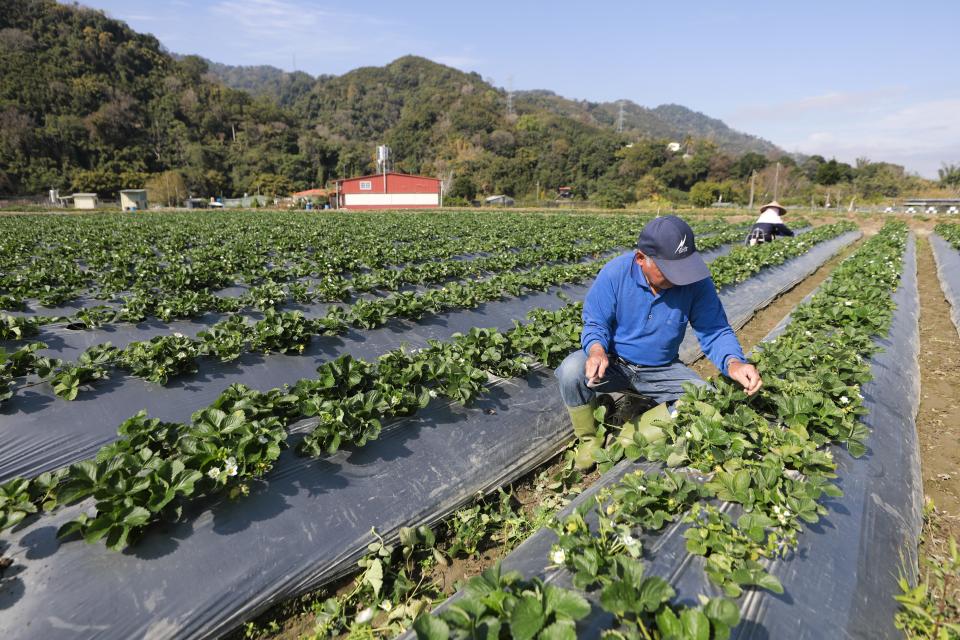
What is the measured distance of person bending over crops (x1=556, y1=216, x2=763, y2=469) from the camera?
125 inches

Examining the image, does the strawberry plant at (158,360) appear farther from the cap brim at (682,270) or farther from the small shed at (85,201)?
the small shed at (85,201)

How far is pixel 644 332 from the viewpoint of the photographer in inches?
138

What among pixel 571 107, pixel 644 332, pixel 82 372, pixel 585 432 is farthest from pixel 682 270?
pixel 571 107

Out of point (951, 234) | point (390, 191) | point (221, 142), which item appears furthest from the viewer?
point (221, 142)

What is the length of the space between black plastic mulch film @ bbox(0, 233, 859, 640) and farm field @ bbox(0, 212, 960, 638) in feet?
0.04

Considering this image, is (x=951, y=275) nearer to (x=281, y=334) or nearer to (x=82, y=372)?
(x=281, y=334)

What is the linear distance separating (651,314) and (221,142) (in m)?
95.7

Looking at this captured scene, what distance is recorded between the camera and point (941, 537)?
296 cm

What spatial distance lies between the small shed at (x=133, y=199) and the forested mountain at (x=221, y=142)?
505cm

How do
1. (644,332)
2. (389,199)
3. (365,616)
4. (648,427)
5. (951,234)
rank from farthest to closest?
(389,199), (951,234), (644,332), (648,427), (365,616)

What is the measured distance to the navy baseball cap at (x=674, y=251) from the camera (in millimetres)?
3029

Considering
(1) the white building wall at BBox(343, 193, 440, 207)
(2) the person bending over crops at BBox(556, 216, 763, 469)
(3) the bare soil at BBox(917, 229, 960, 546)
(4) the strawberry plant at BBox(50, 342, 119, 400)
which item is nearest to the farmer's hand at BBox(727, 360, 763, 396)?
(2) the person bending over crops at BBox(556, 216, 763, 469)

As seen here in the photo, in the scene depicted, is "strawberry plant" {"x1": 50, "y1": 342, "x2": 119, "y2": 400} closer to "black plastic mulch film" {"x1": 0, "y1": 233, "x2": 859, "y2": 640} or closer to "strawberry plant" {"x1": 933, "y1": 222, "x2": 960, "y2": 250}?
"black plastic mulch film" {"x1": 0, "y1": 233, "x2": 859, "y2": 640}

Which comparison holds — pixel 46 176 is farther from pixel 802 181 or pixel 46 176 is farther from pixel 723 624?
pixel 802 181
